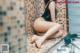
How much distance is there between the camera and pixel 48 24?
1561 mm

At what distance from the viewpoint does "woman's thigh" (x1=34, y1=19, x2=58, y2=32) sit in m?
1.56

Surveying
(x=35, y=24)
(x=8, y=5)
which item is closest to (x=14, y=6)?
(x=8, y=5)

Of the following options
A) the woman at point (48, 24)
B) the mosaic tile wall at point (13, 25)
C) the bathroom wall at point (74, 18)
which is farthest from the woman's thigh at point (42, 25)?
the mosaic tile wall at point (13, 25)

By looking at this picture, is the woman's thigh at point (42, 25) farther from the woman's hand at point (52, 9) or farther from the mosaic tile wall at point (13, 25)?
the mosaic tile wall at point (13, 25)

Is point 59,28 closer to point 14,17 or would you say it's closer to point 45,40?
point 45,40

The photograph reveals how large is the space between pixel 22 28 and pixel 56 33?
1.25 meters

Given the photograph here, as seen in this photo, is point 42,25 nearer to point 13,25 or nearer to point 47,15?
point 47,15

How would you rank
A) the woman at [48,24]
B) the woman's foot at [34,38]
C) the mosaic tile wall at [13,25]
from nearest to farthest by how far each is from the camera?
the mosaic tile wall at [13,25] → the woman's foot at [34,38] → the woman at [48,24]

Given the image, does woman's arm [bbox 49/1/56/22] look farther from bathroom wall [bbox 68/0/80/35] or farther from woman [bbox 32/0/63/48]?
bathroom wall [bbox 68/0/80/35]

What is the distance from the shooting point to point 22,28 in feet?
1.22

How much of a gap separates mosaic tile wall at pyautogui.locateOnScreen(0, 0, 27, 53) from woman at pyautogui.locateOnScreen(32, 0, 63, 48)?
1.16m

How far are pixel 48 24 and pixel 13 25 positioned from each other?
1206mm

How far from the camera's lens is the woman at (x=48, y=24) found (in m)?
1.56

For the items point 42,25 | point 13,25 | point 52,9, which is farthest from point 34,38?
point 13,25
